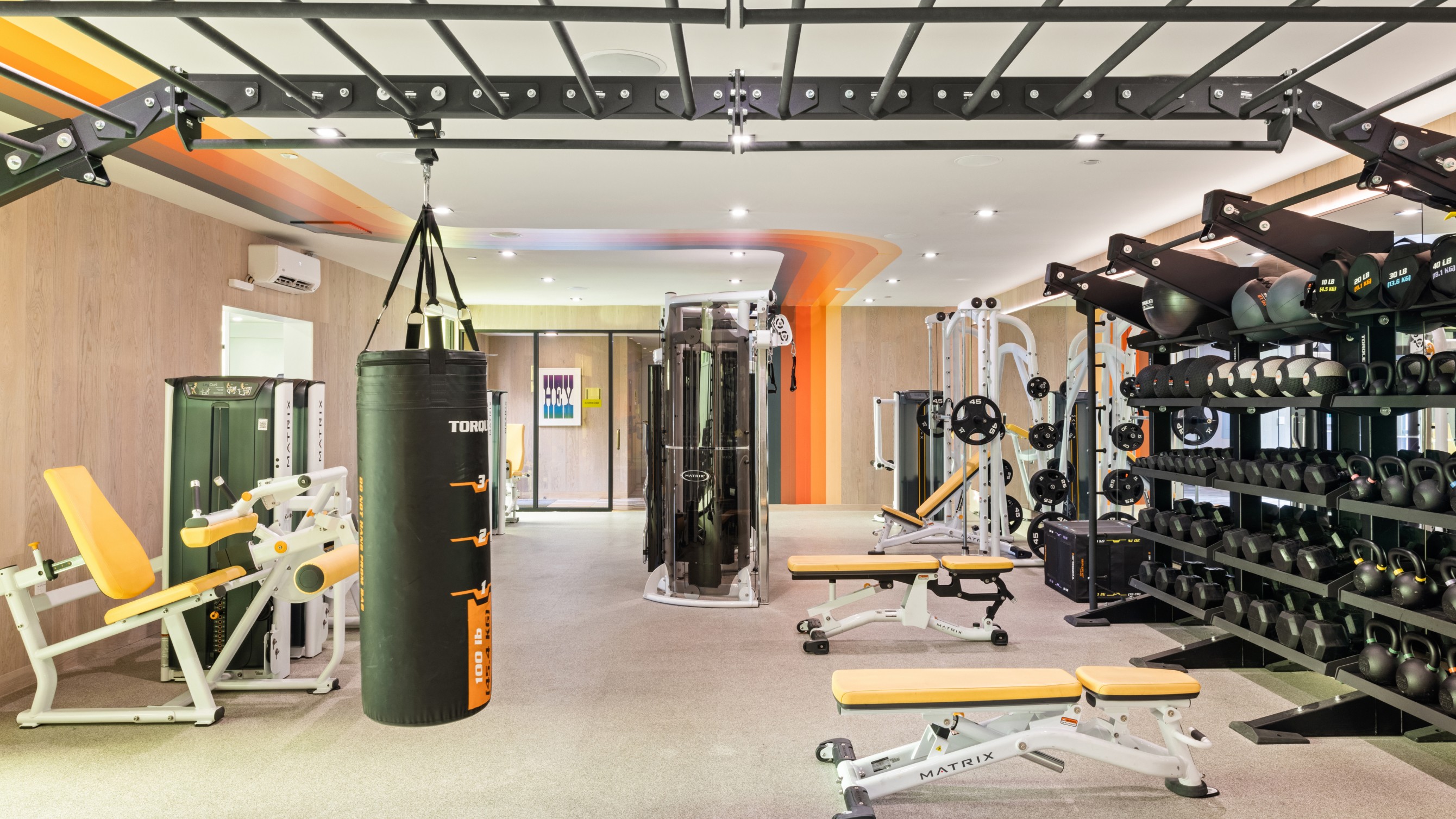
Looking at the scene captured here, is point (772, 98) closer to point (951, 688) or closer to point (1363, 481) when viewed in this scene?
point (951, 688)

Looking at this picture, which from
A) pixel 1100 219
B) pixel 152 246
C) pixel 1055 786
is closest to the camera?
pixel 1055 786

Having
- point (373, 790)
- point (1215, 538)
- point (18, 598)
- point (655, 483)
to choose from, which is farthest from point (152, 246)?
point (1215, 538)

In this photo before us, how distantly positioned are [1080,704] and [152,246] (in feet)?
18.4

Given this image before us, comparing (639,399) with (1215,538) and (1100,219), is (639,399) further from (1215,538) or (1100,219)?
(1215,538)

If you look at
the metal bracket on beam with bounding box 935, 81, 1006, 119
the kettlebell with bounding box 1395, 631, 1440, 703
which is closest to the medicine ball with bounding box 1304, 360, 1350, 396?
the kettlebell with bounding box 1395, 631, 1440, 703

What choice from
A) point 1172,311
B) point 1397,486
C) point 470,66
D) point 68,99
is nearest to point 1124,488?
point 1172,311

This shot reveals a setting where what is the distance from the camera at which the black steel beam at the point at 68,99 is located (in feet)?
5.85

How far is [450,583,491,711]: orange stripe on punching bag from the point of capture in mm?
1959

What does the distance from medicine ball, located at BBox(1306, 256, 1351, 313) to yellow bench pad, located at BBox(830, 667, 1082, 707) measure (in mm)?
1795

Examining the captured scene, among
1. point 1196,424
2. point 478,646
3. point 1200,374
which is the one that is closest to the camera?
point 478,646

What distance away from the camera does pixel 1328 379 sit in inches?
123

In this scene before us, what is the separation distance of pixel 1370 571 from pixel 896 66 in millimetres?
2680

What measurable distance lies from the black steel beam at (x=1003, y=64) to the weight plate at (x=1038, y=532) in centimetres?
494

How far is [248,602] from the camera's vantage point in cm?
384
